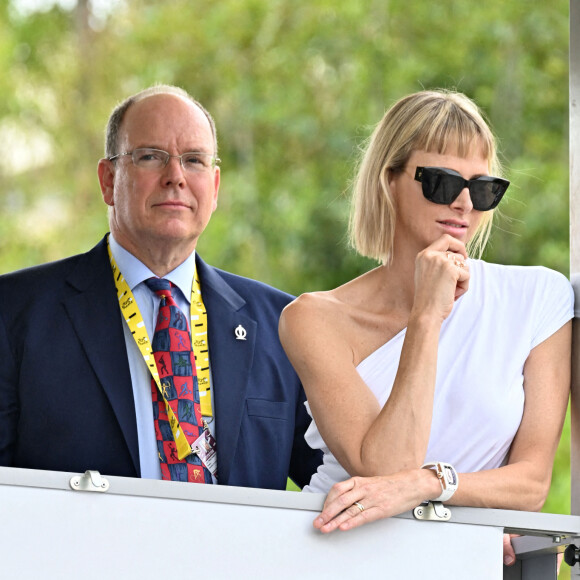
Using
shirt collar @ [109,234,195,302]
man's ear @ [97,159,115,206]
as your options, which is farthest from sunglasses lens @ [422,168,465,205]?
man's ear @ [97,159,115,206]

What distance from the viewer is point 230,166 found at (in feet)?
33.6

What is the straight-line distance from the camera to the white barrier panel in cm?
219

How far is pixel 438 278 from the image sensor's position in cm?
271

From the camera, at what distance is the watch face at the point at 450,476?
95.0 inches

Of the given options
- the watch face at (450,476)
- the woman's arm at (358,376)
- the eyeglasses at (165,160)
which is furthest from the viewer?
the eyeglasses at (165,160)

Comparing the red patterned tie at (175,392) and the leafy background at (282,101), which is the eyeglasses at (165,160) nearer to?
the red patterned tie at (175,392)

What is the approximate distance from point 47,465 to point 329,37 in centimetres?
733

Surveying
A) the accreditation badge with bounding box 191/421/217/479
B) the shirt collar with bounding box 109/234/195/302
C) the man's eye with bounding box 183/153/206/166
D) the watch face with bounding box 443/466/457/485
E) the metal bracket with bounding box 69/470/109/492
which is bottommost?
the metal bracket with bounding box 69/470/109/492

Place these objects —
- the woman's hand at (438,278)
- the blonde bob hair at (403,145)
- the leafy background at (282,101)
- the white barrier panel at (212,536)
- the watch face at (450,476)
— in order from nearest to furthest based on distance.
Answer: the white barrier panel at (212,536), the watch face at (450,476), the woman's hand at (438,278), the blonde bob hair at (403,145), the leafy background at (282,101)

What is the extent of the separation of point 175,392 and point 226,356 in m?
0.23

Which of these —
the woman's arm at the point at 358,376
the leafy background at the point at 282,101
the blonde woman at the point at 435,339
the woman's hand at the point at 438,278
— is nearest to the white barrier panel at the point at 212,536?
the blonde woman at the point at 435,339

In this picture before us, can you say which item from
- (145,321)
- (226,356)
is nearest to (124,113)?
(145,321)

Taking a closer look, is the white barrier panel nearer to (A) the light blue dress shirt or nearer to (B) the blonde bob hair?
(B) the blonde bob hair

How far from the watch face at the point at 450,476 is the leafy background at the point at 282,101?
6.76 metres
